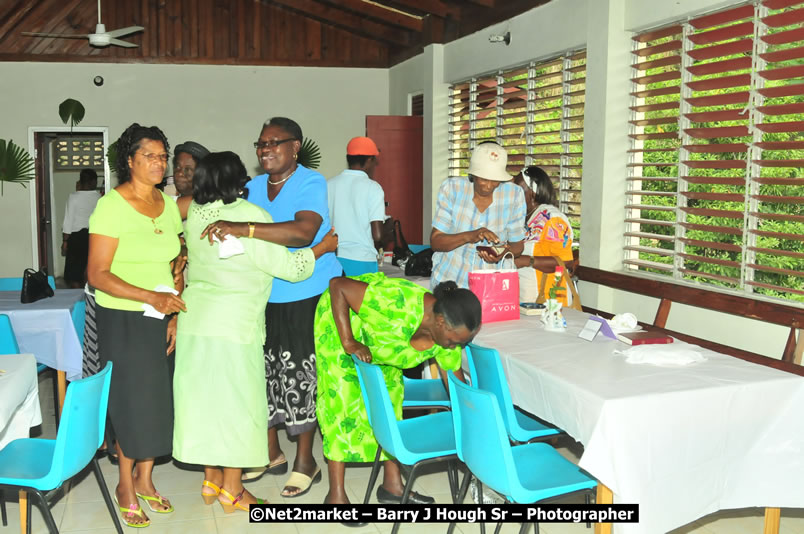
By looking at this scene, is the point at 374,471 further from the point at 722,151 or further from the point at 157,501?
the point at 722,151

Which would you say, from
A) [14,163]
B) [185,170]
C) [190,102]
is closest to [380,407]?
[185,170]

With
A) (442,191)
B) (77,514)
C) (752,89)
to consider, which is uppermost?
(752,89)

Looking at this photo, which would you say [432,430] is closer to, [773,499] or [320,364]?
[320,364]

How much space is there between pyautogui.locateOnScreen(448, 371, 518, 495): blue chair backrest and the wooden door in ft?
22.2

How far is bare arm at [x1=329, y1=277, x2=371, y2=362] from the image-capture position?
312 cm

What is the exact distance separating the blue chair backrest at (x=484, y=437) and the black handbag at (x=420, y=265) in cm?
289

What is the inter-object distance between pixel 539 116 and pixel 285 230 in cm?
435

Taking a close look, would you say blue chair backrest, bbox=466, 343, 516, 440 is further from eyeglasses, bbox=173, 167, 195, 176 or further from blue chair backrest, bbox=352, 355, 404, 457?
eyeglasses, bbox=173, 167, 195, 176

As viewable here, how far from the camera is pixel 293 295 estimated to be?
12.1 feet

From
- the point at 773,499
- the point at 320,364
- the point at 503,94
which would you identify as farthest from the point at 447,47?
the point at 773,499

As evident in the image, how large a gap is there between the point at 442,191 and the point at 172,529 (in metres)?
2.29

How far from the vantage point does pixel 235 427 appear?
3.41 meters

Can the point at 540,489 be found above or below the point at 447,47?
below

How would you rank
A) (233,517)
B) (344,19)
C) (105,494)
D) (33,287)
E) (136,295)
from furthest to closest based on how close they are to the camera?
(344,19), (33,287), (233,517), (136,295), (105,494)
